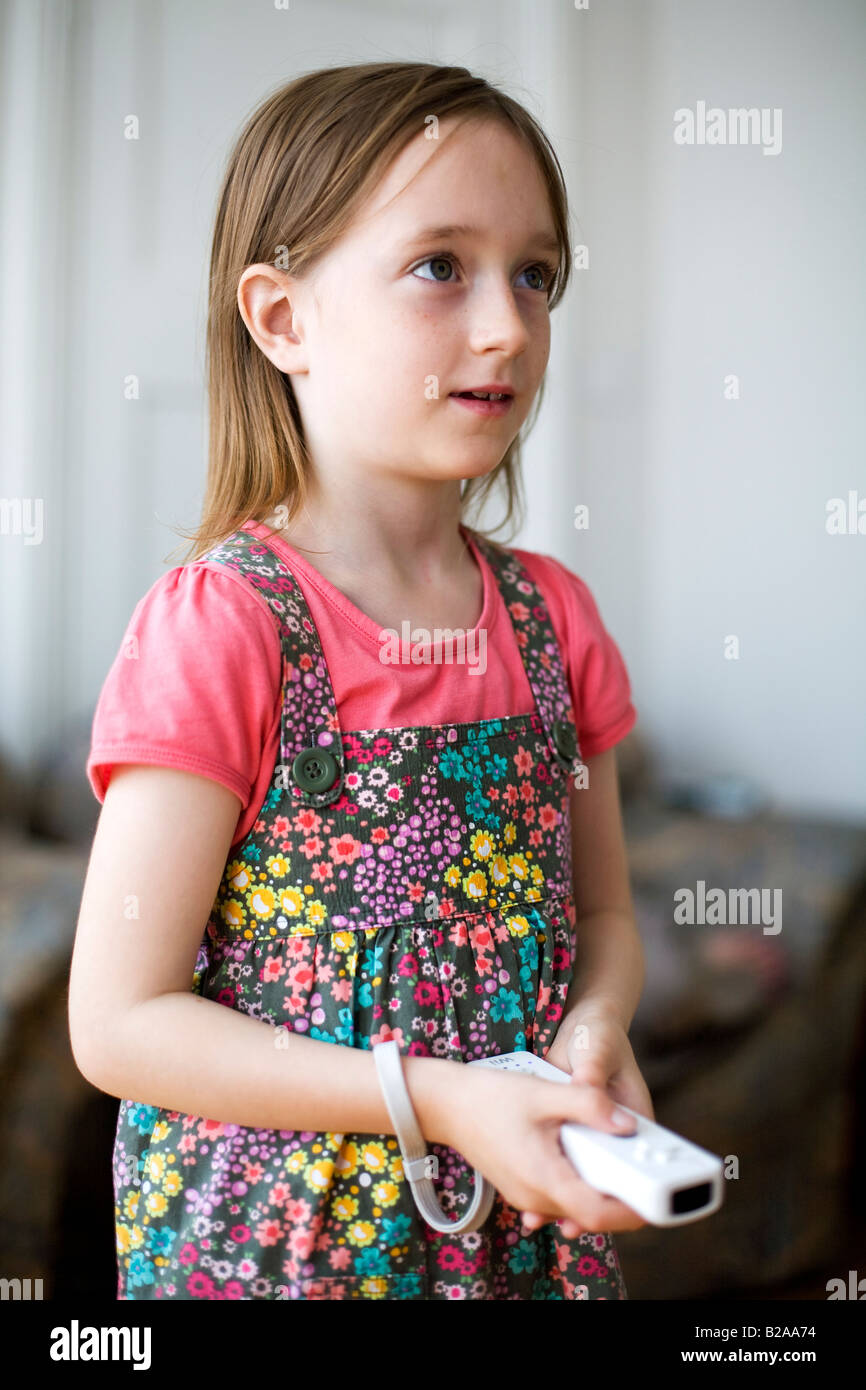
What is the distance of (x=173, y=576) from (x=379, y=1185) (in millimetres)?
296

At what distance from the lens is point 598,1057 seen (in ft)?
1.65

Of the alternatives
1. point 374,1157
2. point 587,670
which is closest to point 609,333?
point 587,670

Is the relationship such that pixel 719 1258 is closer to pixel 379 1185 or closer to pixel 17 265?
pixel 379 1185

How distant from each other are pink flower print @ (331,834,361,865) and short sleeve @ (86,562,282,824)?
44mm

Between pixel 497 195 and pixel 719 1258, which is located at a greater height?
pixel 497 195

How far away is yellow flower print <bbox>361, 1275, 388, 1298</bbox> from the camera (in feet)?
1.73

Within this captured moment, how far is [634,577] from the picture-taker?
4.05 ft

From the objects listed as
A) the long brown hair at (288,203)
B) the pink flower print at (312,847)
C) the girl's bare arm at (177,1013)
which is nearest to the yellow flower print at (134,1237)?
the girl's bare arm at (177,1013)

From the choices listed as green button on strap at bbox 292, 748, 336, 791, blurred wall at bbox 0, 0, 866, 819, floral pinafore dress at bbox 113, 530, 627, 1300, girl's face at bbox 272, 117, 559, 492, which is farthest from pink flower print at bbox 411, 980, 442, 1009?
blurred wall at bbox 0, 0, 866, 819

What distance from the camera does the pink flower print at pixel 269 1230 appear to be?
517mm

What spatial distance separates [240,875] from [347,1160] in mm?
139
